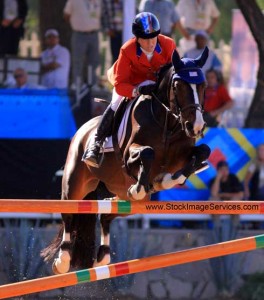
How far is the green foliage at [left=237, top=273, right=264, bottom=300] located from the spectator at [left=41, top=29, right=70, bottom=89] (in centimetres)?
308

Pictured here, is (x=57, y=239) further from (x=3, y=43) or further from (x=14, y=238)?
(x=3, y=43)

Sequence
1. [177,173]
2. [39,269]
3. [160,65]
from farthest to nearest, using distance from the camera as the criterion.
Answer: [39,269], [160,65], [177,173]

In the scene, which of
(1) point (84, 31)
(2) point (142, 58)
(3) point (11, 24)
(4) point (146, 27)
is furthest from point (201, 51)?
(4) point (146, 27)

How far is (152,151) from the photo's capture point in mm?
7500

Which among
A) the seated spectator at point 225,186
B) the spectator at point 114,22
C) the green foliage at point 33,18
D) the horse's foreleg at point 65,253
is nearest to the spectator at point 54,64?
the green foliage at point 33,18

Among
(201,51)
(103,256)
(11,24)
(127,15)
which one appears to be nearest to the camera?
(103,256)

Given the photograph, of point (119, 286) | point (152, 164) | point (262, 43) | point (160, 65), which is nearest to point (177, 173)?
point (152, 164)

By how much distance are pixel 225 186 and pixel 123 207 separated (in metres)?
4.49

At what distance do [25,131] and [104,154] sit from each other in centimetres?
344

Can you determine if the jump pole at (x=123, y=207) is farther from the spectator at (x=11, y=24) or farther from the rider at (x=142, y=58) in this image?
the spectator at (x=11, y=24)

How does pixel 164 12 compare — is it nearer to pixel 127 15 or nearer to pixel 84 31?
pixel 127 15

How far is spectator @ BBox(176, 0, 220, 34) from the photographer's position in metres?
12.3

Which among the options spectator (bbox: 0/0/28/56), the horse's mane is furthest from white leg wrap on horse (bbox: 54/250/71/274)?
spectator (bbox: 0/0/28/56)

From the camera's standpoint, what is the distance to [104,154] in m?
8.36
